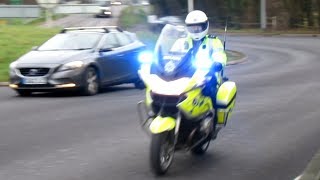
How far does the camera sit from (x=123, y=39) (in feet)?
57.0

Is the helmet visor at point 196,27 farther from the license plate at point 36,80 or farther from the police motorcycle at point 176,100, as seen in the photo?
the license plate at point 36,80

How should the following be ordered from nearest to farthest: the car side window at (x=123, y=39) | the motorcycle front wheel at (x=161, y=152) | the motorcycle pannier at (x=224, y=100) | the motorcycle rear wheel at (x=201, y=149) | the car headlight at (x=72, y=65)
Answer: the motorcycle front wheel at (x=161, y=152) < the motorcycle pannier at (x=224, y=100) < the motorcycle rear wheel at (x=201, y=149) < the car headlight at (x=72, y=65) < the car side window at (x=123, y=39)

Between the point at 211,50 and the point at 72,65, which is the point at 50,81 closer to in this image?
the point at 72,65

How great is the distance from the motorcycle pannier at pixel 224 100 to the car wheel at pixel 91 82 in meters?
7.47

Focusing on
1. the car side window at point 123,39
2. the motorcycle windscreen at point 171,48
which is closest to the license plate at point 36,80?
the car side window at point 123,39

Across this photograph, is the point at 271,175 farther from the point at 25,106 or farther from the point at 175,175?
the point at 25,106

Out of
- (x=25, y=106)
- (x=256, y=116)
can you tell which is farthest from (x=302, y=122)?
(x=25, y=106)

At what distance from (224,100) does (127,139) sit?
2.00 meters

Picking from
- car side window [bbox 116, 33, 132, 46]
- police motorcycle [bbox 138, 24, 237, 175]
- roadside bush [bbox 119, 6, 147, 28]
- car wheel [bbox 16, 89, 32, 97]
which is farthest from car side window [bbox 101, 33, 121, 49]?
roadside bush [bbox 119, 6, 147, 28]

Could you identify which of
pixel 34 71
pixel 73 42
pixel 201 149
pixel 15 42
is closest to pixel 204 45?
pixel 201 149

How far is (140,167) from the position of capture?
7691 mm

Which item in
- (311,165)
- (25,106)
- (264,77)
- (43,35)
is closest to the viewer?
(311,165)

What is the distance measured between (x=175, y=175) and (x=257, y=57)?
23336 mm

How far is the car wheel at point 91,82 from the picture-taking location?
606 inches
